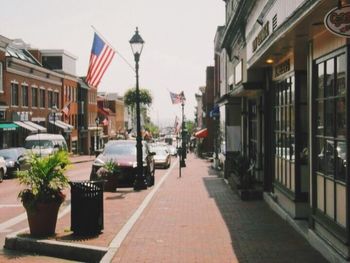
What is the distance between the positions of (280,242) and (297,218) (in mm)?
1563

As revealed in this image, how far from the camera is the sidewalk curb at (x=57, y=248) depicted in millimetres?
9695

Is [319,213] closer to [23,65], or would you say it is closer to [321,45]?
[321,45]

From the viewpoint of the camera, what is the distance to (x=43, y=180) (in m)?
10.8

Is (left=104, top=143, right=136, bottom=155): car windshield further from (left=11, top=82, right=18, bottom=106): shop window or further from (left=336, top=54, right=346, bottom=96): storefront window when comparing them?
(left=11, top=82, right=18, bottom=106): shop window

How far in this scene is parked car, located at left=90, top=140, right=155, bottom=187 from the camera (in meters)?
21.1

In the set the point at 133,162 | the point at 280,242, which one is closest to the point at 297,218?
the point at 280,242

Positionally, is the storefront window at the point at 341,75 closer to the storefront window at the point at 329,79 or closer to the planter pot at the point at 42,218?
the storefront window at the point at 329,79

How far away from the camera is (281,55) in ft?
41.5

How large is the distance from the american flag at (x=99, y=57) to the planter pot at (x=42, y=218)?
41.4 feet

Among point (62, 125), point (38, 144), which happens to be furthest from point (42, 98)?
point (38, 144)

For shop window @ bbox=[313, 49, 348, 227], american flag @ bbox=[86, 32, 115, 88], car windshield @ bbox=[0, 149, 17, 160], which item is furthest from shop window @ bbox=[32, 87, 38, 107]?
shop window @ bbox=[313, 49, 348, 227]

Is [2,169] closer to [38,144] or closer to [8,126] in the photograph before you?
[38,144]

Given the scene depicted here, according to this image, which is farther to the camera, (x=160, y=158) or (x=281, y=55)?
(x=160, y=158)

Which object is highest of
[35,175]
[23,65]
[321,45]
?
[23,65]
